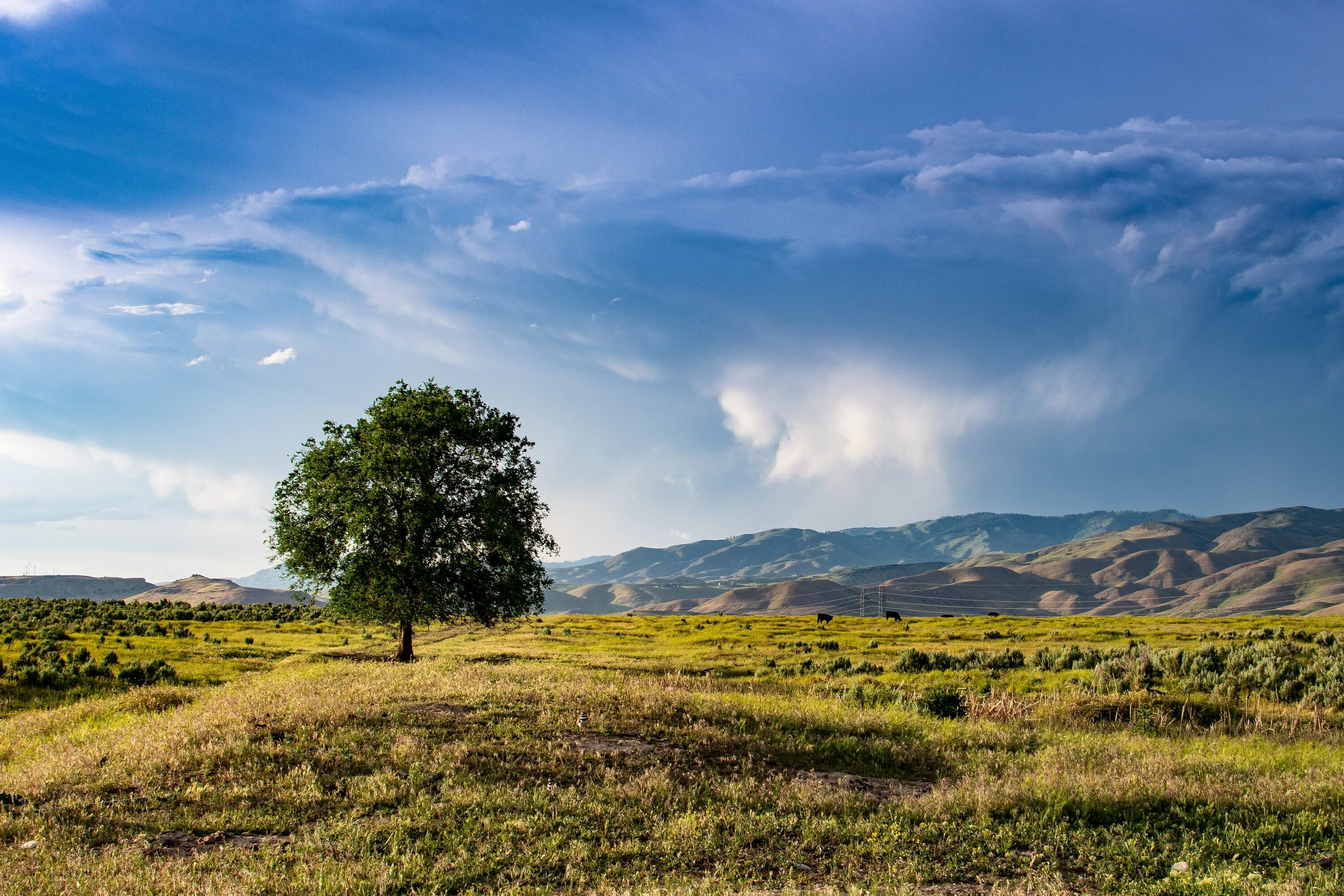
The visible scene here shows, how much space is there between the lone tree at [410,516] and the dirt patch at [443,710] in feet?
67.8

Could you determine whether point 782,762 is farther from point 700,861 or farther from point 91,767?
point 91,767

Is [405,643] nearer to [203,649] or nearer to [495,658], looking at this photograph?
[495,658]

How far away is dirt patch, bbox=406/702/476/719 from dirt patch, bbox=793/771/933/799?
22.6 ft

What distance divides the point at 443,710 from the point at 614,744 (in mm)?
4286

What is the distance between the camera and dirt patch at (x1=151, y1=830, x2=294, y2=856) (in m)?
8.83

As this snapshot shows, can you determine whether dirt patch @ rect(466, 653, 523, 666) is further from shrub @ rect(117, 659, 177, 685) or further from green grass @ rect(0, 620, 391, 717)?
shrub @ rect(117, 659, 177, 685)

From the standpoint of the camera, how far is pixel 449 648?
154ft

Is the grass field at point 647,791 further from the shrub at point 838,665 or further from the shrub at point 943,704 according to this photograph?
the shrub at point 838,665

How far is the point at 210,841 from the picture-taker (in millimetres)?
9094

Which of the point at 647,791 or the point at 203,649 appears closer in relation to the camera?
the point at 647,791

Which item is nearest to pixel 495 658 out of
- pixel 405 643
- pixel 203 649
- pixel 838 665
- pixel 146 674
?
pixel 405 643

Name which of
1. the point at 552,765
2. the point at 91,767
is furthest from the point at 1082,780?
the point at 91,767

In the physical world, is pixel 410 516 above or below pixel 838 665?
above

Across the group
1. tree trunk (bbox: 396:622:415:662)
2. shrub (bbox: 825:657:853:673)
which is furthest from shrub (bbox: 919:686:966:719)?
tree trunk (bbox: 396:622:415:662)
